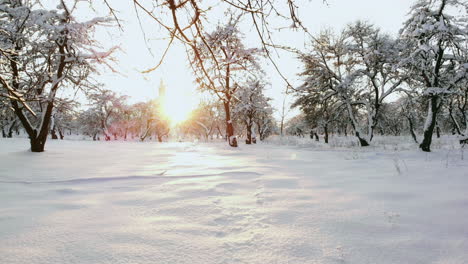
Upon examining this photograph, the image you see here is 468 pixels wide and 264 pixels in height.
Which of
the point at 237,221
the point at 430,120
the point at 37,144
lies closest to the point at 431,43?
the point at 430,120

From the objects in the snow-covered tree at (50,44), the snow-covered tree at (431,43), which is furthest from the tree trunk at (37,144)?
the snow-covered tree at (431,43)

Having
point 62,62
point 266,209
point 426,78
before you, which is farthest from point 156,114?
point 266,209

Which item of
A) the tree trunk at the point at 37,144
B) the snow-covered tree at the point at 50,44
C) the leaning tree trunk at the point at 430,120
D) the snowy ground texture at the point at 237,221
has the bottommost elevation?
the snowy ground texture at the point at 237,221

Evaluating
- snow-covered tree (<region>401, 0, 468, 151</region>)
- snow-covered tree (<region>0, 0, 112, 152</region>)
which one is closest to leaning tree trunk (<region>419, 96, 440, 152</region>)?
snow-covered tree (<region>401, 0, 468, 151</region>)

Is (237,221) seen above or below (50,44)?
below

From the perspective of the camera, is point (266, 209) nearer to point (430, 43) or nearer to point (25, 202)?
point (25, 202)

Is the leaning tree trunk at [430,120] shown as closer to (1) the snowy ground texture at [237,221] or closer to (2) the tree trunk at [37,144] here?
(1) the snowy ground texture at [237,221]

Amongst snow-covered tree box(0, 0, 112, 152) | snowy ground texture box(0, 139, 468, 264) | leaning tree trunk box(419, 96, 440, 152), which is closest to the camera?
snowy ground texture box(0, 139, 468, 264)

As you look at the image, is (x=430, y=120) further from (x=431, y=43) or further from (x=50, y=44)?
(x=50, y=44)

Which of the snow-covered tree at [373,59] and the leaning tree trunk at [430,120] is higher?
the snow-covered tree at [373,59]

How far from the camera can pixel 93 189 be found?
3443 millimetres

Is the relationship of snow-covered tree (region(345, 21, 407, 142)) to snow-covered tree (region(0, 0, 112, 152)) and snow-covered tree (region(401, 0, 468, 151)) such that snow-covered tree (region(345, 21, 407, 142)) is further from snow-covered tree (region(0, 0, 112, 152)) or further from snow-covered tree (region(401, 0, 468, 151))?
snow-covered tree (region(0, 0, 112, 152))

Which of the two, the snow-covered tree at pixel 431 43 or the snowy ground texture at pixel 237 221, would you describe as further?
the snow-covered tree at pixel 431 43

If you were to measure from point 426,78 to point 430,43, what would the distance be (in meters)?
1.39
